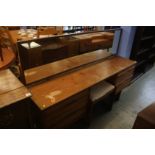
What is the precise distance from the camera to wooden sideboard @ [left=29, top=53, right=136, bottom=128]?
1303mm

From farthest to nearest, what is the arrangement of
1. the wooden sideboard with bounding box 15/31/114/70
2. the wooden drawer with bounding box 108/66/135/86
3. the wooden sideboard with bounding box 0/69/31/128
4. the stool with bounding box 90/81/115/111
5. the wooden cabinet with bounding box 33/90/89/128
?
1. the wooden sideboard with bounding box 15/31/114/70
2. the wooden drawer with bounding box 108/66/135/86
3. the stool with bounding box 90/81/115/111
4. the wooden cabinet with bounding box 33/90/89/128
5. the wooden sideboard with bounding box 0/69/31/128

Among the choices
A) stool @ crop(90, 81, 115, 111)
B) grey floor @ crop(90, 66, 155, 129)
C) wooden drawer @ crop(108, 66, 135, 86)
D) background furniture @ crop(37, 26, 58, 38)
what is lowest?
grey floor @ crop(90, 66, 155, 129)

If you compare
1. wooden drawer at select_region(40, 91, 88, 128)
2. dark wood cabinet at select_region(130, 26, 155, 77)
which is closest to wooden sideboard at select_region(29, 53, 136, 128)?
wooden drawer at select_region(40, 91, 88, 128)

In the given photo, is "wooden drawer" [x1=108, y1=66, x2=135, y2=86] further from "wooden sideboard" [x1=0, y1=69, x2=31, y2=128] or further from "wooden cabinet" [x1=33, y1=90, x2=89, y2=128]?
"wooden sideboard" [x1=0, y1=69, x2=31, y2=128]

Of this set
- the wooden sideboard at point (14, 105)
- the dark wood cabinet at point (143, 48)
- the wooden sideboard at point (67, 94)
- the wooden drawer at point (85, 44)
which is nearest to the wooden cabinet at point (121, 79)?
the wooden sideboard at point (67, 94)

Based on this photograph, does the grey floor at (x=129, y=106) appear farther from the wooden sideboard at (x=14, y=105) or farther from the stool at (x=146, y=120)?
the wooden sideboard at (x=14, y=105)

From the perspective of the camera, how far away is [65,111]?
4.76 ft

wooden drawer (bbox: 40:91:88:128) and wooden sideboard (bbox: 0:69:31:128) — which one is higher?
wooden sideboard (bbox: 0:69:31:128)

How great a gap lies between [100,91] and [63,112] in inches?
25.8

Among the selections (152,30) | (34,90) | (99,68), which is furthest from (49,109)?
(152,30)

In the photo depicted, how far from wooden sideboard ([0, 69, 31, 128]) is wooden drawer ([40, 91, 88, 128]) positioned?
21 centimetres

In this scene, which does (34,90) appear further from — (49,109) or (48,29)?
(48,29)

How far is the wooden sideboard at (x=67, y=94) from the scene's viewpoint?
130 cm
